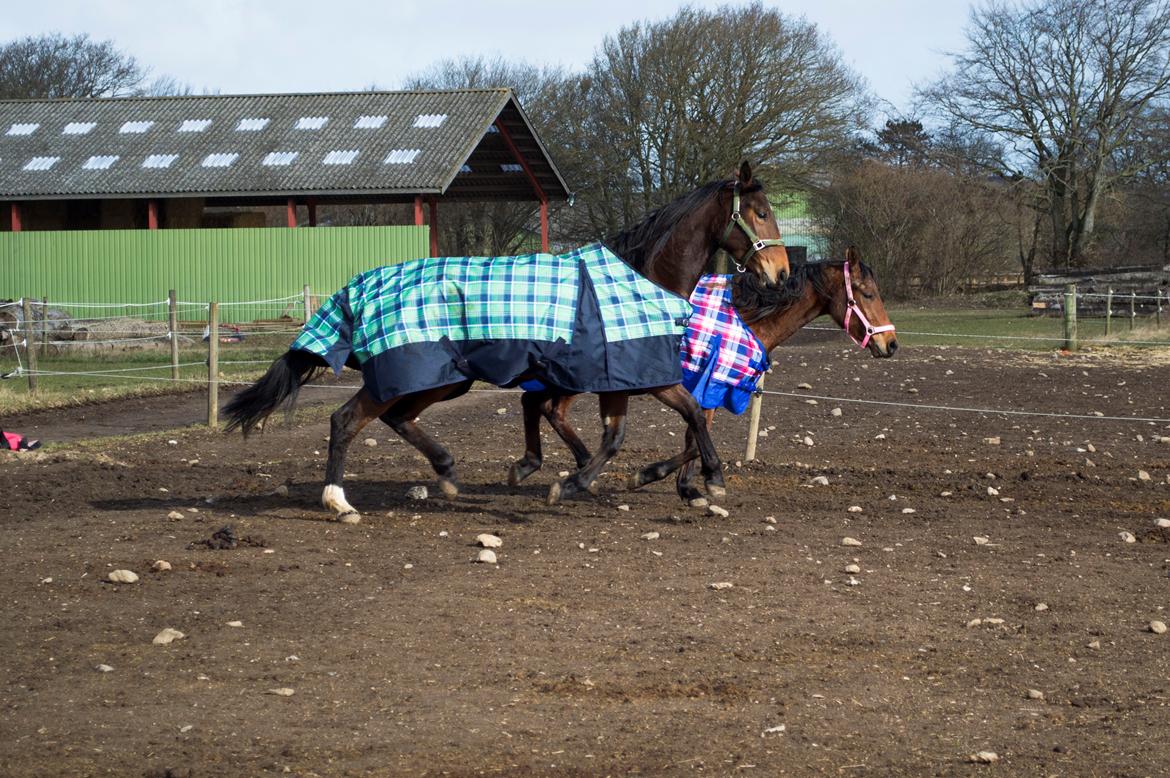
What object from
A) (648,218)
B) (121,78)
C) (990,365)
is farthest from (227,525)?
(121,78)

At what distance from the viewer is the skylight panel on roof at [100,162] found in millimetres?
25672

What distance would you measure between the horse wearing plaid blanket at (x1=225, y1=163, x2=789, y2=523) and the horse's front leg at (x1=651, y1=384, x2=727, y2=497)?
12 millimetres

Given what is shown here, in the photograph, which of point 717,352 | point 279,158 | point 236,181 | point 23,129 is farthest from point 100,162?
point 717,352

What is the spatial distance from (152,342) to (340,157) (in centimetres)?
602

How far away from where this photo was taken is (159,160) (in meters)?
25.7

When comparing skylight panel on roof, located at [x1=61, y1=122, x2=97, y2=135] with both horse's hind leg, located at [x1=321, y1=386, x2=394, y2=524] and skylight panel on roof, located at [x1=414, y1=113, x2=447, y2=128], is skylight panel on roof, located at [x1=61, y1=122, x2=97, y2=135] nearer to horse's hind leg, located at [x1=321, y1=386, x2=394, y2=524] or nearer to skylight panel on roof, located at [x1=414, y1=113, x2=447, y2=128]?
skylight panel on roof, located at [x1=414, y1=113, x2=447, y2=128]

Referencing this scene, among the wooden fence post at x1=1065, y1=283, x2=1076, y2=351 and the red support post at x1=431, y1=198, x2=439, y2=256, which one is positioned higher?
the red support post at x1=431, y1=198, x2=439, y2=256

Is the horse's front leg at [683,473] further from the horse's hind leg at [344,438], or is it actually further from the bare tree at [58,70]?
the bare tree at [58,70]

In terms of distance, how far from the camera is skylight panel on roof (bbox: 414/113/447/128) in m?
25.6

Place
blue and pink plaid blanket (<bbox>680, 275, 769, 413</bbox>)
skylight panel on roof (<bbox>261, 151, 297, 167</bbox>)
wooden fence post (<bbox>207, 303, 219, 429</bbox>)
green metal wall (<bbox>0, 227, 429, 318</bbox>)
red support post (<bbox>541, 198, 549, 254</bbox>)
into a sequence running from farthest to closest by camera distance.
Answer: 1. red support post (<bbox>541, 198, 549, 254</bbox>)
2. skylight panel on roof (<bbox>261, 151, 297, 167</bbox>)
3. green metal wall (<bbox>0, 227, 429, 318</bbox>)
4. wooden fence post (<bbox>207, 303, 219, 429</bbox>)
5. blue and pink plaid blanket (<bbox>680, 275, 769, 413</bbox>)

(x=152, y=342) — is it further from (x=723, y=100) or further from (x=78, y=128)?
(x=723, y=100)

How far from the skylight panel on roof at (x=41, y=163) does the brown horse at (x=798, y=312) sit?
2103 centimetres

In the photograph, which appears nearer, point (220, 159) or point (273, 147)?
point (220, 159)

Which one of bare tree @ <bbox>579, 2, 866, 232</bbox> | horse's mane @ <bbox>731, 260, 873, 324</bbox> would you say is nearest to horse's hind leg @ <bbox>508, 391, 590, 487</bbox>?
horse's mane @ <bbox>731, 260, 873, 324</bbox>
